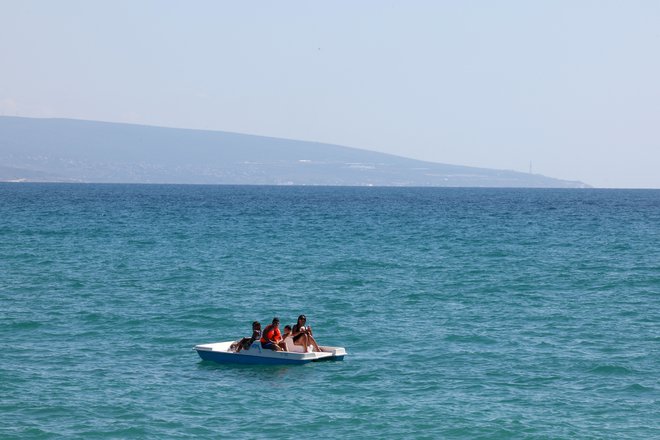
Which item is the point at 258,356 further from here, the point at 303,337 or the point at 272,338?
the point at 303,337

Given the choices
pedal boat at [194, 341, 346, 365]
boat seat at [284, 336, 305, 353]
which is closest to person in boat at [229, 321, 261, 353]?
pedal boat at [194, 341, 346, 365]

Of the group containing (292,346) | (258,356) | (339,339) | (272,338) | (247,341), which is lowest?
(339,339)

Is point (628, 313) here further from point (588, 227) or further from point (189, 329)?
point (588, 227)

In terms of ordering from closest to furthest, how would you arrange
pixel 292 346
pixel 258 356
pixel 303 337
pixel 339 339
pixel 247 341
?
pixel 258 356, pixel 247 341, pixel 303 337, pixel 292 346, pixel 339 339

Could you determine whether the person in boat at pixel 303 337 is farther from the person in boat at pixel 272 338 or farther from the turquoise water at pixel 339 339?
the turquoise water at pixel 339 339

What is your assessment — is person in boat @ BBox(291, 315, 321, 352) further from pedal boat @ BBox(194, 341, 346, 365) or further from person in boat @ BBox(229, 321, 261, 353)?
person in boat @ BBox(229, 321, 261, 353)

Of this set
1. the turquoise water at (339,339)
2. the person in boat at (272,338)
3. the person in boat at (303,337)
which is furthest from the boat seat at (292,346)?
the turquoise water at (339,339)

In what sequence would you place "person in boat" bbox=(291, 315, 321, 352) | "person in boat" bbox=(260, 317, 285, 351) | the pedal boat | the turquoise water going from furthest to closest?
1. "person in boat" bbox=(291, 315, 321, 352)
2. "person in boat" bbox=(260, 317, 285, 351)
3. the pedal boat
4. the turquoise water

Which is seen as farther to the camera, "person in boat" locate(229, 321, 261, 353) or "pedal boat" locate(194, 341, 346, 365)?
"person in boat" locate(229, 321, 261, 353)

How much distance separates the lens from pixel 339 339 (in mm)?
36969

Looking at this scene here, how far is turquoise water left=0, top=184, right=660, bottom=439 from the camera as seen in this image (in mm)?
25375

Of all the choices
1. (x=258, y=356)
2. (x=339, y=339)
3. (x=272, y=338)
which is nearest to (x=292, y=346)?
(x=272, y=338)

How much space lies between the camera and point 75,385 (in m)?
28.2

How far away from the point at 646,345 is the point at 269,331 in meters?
13.5
